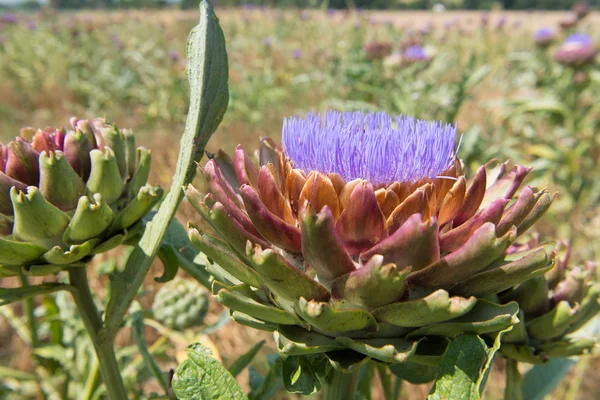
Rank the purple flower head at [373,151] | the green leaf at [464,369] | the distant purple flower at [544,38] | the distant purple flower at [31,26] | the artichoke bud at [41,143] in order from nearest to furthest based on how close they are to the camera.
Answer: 1. the green leaf at [464,369]
2. the purple flower head at [373,151]
3. the artichoke bud at [41,143]
4. the distant purple flower at [544,38]
5. the distant purple flower at [31,26]

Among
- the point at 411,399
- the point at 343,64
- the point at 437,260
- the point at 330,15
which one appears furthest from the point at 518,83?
the point at 437,260

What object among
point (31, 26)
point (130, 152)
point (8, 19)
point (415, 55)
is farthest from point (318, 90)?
point (8, 19)

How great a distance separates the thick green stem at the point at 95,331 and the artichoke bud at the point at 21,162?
13 cm

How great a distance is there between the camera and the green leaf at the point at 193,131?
2.04 ft

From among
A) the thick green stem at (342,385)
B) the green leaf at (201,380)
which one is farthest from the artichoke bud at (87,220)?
the thick green stem at (342,385)

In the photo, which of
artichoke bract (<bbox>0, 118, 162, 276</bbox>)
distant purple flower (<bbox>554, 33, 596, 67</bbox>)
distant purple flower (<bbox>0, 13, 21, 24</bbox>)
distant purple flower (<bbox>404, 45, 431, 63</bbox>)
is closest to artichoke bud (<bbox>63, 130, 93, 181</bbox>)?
artichoke bract (<bbox>0, 118, 162, 276</bbox>)

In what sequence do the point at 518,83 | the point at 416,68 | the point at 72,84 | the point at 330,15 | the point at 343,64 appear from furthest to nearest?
1. the point at 330,15
2. the point at 72,84
3. the point at 518,83
4. the point at 343,64
5. the point at 416,68

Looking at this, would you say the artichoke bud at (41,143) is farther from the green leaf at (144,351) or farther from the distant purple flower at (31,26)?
the distant purple flower at (31,26)

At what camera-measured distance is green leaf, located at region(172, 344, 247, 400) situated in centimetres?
50

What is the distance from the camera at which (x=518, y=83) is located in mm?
4434

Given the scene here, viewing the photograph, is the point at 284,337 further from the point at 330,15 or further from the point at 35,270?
the point at 330,15

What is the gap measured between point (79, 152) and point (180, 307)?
0.56m

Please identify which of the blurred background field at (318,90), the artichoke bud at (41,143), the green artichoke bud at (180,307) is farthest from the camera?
the blurred background field at (318,90)

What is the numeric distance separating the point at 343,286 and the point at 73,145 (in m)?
0.41
